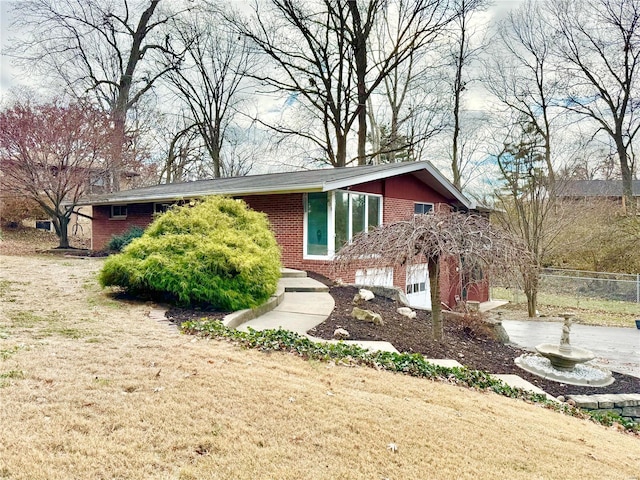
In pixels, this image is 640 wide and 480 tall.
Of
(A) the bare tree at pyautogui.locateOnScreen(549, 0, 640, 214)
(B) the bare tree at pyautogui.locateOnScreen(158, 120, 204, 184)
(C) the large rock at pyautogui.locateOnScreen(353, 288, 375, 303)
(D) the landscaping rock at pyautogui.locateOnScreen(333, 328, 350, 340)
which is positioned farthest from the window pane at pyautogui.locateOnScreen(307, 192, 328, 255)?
(B) the bare tree at pyautogui.locateOnScreen(158, 120, 204, 184)

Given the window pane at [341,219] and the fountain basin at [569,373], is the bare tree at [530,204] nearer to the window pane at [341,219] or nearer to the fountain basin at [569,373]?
the window pane at [341,219]

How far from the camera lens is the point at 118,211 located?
16625mm

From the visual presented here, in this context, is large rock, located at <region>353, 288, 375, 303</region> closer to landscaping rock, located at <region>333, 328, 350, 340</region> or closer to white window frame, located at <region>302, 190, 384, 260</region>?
white window frame, located at <region>302, 190, 384, 260</region>

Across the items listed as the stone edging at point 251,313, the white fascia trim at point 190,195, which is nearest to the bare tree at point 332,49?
the white fascia trim at point 190,195

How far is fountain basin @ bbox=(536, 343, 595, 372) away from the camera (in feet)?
21.4

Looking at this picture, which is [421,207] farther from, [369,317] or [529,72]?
[529,72]

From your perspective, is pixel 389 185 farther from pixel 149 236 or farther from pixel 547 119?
pixel 547 119

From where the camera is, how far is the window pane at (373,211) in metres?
12.0

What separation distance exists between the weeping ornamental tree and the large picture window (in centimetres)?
432

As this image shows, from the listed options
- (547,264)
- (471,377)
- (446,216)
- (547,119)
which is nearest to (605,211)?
(547,264)

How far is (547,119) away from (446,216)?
50.6 feet

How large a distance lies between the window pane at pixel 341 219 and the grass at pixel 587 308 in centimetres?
825

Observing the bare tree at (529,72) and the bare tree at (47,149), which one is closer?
the bare tree at (47,149)

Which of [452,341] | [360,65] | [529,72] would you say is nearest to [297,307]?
[452,341]
